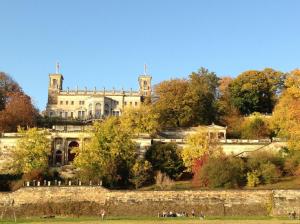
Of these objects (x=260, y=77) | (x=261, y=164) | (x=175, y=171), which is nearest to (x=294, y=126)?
(x=261, y=164)

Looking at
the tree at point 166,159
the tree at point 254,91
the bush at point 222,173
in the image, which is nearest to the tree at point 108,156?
the tree at point 166,159

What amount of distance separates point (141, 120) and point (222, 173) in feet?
57.8

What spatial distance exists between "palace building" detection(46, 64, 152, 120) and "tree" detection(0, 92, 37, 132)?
583 inches

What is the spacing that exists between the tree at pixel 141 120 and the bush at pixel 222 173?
44.0ft

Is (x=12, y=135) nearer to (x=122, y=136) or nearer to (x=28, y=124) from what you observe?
(x=28, y=124)

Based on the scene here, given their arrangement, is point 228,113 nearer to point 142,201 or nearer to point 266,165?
point 266,165

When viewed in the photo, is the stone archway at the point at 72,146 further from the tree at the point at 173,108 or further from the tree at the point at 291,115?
the tree at the point at 291,115

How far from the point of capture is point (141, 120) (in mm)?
64188

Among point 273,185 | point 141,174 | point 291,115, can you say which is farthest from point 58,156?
point 291,115

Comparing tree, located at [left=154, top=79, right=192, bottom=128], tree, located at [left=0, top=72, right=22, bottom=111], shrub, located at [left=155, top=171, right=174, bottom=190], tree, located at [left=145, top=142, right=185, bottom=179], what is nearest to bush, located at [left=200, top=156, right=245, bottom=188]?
shrub, located at [left=155, top=171, right=174, bottom=190]

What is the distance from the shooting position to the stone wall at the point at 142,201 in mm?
43000

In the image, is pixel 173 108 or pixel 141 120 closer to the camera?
pixel 141 120

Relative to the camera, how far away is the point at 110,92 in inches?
3519

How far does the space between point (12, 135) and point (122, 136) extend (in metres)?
12.6
